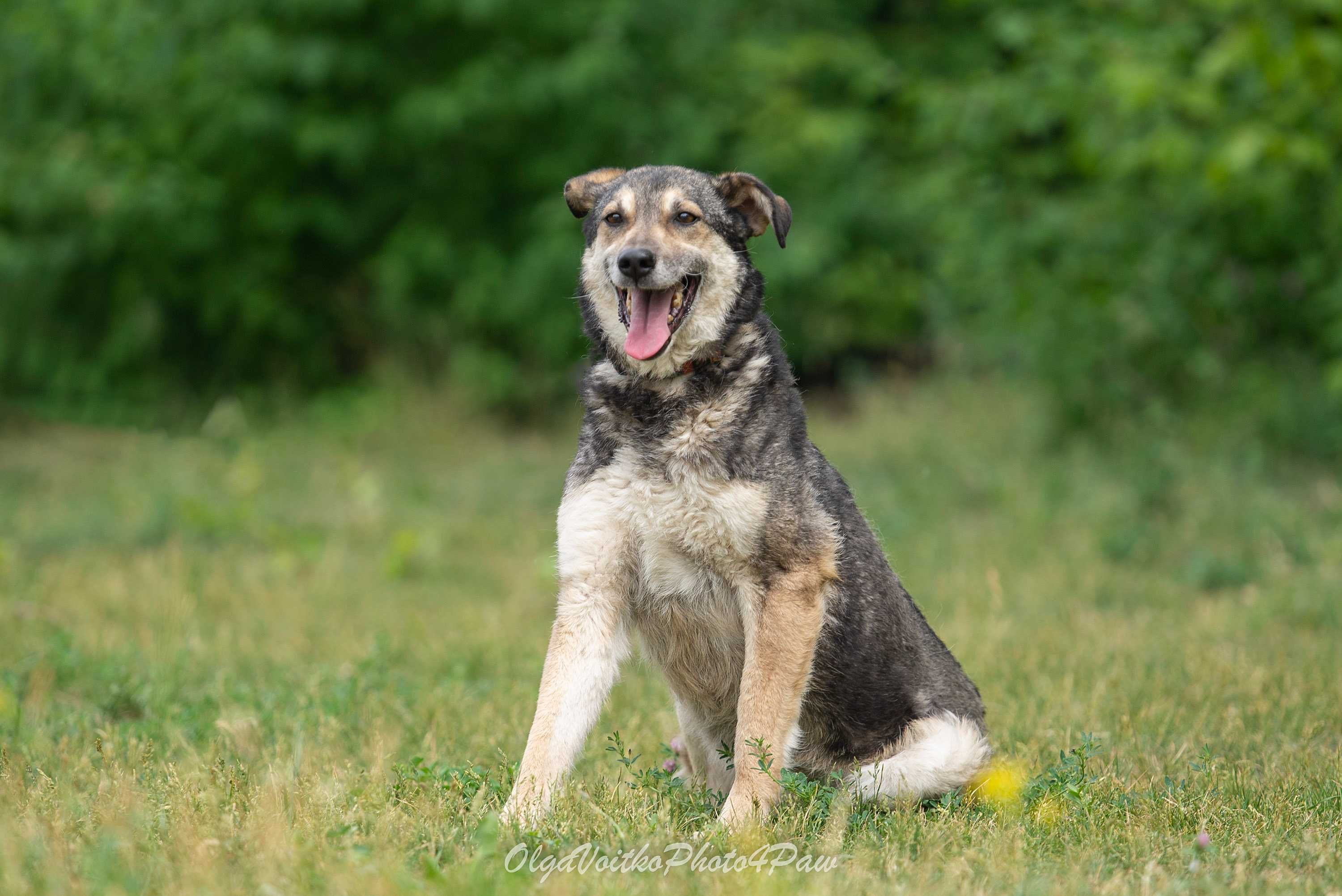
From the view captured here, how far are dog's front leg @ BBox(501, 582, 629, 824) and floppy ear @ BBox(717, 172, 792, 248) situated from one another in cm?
138

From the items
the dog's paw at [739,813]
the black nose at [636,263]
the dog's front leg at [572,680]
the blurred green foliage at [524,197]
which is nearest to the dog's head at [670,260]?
the black nose at [636,263]

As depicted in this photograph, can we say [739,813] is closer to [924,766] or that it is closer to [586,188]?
[924,766]

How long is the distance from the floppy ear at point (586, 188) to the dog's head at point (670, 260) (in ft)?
0.27

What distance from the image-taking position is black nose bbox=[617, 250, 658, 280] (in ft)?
14.0

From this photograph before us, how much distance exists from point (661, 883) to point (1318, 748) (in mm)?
2887

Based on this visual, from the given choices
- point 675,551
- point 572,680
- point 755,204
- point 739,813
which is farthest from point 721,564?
point 755,204

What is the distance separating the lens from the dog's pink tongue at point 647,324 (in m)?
4.27

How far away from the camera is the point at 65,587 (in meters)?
7.49

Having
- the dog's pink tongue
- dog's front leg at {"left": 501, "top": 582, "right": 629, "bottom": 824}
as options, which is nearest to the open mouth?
the dog's pink tongue

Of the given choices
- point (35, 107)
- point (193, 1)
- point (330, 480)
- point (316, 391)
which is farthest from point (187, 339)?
point (330, 480)

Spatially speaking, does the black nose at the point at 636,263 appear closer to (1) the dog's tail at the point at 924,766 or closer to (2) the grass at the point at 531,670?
(2) the grass at the point at 531,670

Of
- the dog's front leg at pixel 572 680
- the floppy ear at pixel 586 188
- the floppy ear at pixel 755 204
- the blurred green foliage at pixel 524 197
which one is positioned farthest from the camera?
the blurred green foliage at pixel 524 197

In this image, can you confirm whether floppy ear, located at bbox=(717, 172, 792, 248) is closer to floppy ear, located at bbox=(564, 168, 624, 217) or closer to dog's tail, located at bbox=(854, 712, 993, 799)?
floppy ear, located at bbox=(564, 168, 624, 217)

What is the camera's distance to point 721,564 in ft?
13.4
